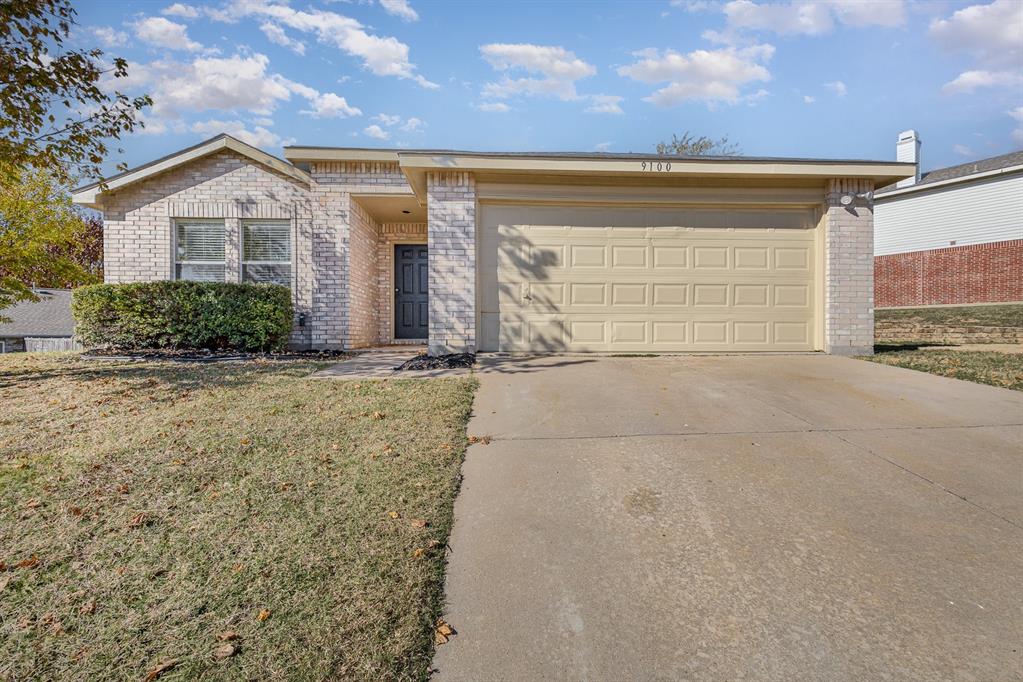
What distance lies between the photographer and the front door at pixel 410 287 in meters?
12.0

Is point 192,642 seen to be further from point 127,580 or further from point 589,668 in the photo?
point 589,668

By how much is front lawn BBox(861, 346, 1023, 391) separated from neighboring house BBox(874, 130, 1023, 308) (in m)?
13.7

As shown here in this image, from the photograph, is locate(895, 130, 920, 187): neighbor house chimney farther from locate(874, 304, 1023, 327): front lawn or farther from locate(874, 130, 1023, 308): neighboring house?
locate(874, 304, 1023, 327): front lawn

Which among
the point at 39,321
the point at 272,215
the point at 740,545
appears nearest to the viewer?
the point at 740,545

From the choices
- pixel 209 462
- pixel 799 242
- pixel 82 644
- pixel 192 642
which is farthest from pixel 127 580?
pixel 799 242

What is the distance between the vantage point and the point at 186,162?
9523mm

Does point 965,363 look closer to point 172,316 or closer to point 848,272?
point 848,272

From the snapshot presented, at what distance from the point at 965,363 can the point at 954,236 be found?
17.9 metres

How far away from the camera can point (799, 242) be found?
27.0 feet

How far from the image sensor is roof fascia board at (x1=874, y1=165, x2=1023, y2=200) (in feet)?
60.4

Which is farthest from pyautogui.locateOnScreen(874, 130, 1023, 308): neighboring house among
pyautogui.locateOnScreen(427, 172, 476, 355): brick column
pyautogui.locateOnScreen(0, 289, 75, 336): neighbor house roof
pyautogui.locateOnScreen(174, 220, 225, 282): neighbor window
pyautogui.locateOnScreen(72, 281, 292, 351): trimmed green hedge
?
pyautogui.locateOnScreen(0, 289, 75, 336): neighbor house roof

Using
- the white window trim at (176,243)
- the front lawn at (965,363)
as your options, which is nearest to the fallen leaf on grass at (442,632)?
the front lawn at (965,363)

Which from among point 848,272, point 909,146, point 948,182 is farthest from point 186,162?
point 909,146

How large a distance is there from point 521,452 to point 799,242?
676 cm
